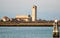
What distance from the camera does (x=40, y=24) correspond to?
75375 millimetres

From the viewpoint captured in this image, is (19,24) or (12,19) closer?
(19,24)

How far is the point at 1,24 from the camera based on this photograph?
255 feet

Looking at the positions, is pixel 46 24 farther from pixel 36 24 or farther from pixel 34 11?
pixel 34 11

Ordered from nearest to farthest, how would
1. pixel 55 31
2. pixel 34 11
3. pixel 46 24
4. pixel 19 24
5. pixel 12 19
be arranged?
1. pixel 55 31
2. pixel 46 24
3. pixel 19 24
4. pixel 12 19
5. pixel 34 11

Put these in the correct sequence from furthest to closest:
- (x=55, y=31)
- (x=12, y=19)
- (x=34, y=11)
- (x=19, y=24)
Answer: (x=34, y=11) < (x=12, y=19) < (x=19, y=24) < (x=55, y=31)

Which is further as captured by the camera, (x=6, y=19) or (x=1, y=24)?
(x=6, y=19)

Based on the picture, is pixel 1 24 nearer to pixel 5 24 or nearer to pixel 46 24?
pixel 5 24

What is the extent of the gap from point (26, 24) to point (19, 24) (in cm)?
233

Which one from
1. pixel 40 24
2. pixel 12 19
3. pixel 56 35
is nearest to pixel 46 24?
pixel 40 24

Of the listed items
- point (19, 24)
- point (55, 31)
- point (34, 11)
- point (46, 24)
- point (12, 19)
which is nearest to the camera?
point (55, 31)

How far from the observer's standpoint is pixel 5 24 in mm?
79625

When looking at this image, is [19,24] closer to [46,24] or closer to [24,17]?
[46,24]

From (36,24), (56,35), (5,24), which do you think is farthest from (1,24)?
(56,35)

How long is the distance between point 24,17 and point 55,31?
66.1 metres
